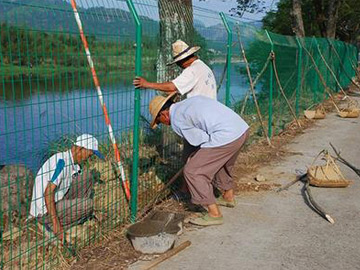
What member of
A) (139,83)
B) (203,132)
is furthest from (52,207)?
(203,132)

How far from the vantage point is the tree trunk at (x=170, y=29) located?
18.8 ft

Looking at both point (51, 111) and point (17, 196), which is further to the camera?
point (17, 196)

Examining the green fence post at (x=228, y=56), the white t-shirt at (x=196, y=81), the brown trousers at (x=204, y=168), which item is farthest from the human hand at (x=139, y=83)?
the green fence post at (x=228, y=56)

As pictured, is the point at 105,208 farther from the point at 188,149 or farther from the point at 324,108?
the point at 324,108

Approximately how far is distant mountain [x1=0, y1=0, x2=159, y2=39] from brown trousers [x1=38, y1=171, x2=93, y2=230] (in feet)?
4.81

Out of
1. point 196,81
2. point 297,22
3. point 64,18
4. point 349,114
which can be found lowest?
point 349,114

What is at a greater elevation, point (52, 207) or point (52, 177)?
point (52, 177)

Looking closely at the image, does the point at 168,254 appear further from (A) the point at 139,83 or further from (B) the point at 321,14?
(B) the point at 321,14

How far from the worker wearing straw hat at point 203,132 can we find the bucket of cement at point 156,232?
315 millimetres

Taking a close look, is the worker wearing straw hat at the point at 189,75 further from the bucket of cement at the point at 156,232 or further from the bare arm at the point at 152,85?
the bucket of cement at the point at 156,232

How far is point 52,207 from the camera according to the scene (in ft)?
13.8

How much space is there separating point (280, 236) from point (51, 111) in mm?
2450

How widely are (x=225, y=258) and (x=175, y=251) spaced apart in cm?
43

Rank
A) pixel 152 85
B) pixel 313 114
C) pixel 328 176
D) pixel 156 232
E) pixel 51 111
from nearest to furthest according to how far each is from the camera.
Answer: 1. pixel 51 111
2. pixel 156 232
3. pixel 152 85
4. pixel 328 176
5. pixel 313 114
